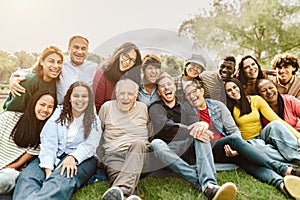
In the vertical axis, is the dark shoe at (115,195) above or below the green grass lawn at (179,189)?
above

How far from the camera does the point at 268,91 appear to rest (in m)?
2.90

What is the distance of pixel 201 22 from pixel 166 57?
179 inches

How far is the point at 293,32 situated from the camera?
26.2ft

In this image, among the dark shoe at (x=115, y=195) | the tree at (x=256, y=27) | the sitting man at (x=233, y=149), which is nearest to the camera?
the dark shoe at (x=115, y=195)

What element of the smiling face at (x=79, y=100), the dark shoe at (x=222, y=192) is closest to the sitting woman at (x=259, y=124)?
the dark shoe at (x=222, y=192)

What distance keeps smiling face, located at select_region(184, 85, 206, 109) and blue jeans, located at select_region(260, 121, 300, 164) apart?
607 mm

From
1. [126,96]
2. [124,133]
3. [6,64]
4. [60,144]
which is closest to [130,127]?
[124,133]

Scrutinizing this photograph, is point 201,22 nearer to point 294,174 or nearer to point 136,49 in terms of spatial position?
point 136,49

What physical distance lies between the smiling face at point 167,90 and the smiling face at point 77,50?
725 millimetres

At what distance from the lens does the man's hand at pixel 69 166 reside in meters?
2.10

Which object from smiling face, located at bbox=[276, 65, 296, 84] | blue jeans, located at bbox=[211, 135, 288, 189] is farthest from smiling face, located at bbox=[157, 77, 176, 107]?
smiling face, located at bbox=[276, 65, 296, 84]

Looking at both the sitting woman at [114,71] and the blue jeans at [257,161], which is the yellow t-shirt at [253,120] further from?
the sitting woman at [114,71]

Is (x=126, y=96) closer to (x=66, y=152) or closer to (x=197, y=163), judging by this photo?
(x=66, y=152)

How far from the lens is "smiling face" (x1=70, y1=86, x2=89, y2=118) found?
2377 millimetres
